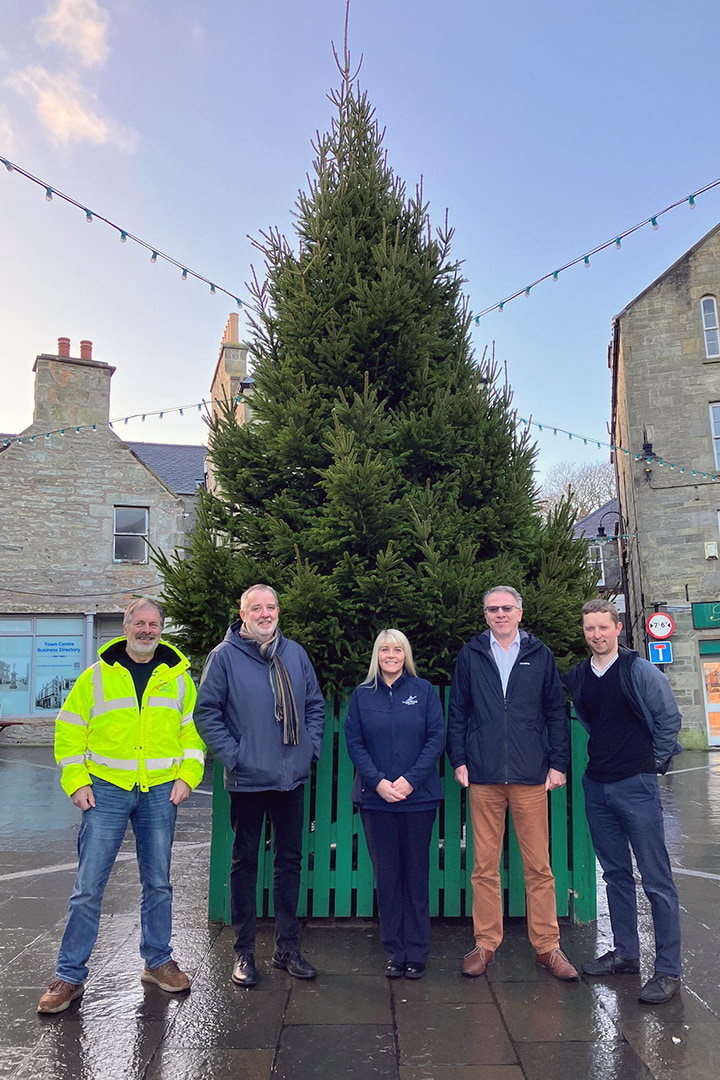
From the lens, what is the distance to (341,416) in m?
5.02

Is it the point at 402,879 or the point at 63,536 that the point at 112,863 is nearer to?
the point at 402,879

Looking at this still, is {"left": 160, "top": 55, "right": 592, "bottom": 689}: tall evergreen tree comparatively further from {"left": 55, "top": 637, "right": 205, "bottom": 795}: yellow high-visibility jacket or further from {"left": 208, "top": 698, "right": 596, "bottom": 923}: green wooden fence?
{"left": 55, "top": 637, "right": 205, "bottom": 795}: yellow high-visibility jacket

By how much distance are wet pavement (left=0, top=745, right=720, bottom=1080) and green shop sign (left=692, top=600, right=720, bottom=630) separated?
15049mm

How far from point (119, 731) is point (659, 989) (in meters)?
2.76

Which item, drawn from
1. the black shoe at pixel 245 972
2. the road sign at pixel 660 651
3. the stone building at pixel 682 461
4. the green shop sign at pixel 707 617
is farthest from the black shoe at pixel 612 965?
the green shop sign at pixel 707 617

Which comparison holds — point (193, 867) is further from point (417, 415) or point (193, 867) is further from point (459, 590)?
point (417, 415)

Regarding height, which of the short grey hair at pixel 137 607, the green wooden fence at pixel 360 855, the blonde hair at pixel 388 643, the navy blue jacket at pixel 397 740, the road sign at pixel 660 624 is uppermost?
the road sign at pixel 660 624

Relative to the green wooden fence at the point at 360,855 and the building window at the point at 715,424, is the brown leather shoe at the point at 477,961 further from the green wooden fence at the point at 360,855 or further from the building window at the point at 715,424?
the building window at the point at 715,424

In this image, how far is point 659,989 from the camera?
3.60 metres

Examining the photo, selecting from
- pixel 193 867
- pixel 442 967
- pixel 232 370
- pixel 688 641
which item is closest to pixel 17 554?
pixel 232 370

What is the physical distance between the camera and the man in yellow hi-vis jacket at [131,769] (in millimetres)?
3678

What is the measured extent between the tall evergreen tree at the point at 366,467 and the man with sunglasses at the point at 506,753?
52cm

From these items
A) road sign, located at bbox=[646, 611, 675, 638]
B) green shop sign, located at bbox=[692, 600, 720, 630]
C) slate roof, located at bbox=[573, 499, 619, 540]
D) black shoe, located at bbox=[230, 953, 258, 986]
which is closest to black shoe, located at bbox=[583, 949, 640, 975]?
black shoe, located at bbox=[230, 953, 258, 986]

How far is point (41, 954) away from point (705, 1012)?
3352 millimetres
